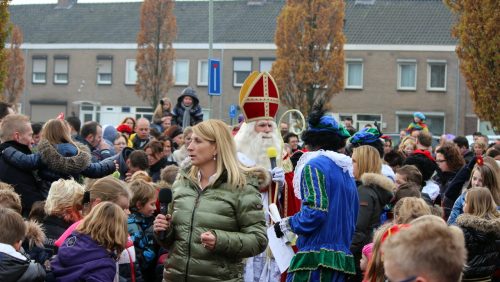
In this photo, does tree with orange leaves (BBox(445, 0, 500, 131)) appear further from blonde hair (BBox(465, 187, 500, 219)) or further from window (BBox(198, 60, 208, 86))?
window (BBox(198, 60, 208, 86))

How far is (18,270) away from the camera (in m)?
5.98

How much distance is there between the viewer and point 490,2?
65.4ft

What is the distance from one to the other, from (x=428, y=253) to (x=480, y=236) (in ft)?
14.7

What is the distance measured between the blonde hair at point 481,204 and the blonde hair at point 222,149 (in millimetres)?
2743

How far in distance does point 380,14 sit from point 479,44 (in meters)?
27.3

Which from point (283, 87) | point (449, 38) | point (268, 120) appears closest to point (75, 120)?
point (268, 120)

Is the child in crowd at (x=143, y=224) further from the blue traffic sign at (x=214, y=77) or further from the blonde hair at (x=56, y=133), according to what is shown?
the blue traffic sign at (x=214, y=77)

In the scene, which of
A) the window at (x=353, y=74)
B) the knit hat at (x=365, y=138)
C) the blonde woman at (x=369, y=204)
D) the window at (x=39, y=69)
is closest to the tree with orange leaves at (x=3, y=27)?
the knit hat at (x=365, y=138)

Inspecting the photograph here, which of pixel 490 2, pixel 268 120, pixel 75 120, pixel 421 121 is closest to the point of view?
pixel 268 120

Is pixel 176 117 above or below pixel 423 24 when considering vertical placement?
below

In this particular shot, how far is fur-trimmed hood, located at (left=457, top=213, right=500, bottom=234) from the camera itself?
7.94 meters

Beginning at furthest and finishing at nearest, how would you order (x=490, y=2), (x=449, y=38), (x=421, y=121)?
(x=449, y=38) → (x=490, y=2) → (x=421, y=121)

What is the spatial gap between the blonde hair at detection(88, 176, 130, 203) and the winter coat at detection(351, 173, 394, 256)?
88.0 inches

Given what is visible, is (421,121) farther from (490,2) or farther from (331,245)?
(331,245)
